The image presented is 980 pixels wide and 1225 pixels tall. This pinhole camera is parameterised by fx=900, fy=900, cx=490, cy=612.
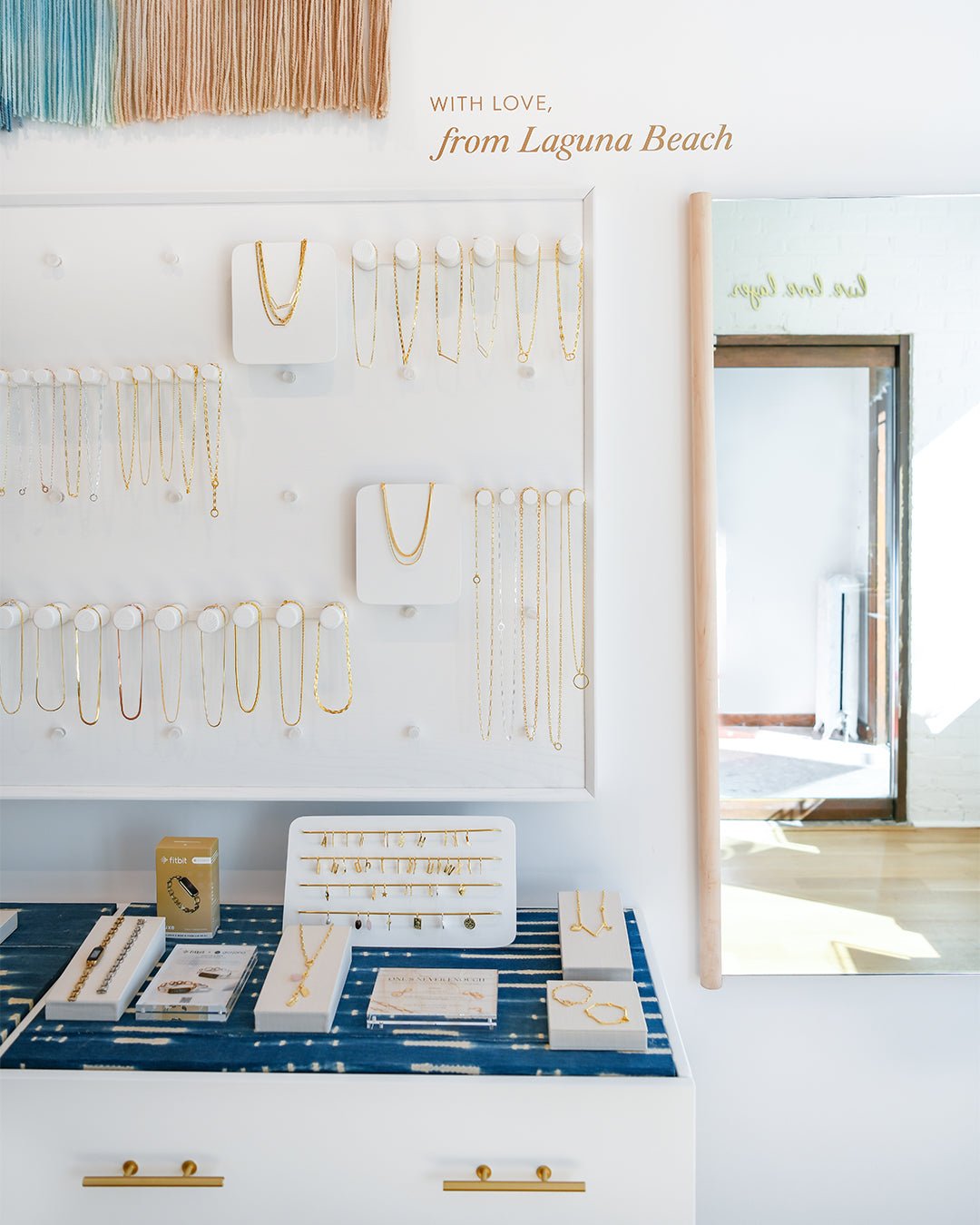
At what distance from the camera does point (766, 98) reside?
1.38 metres

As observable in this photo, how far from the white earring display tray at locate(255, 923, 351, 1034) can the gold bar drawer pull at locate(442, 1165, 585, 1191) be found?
0.78ft

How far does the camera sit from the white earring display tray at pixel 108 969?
1.13 m

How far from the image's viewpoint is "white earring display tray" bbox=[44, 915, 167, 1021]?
3.70 feet

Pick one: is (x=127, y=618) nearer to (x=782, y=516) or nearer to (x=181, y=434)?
(x=181, y=434)

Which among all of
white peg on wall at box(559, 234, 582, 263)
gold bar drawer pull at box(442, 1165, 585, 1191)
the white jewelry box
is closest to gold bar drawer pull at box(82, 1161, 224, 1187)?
gold bar drawer pull at box(442, 1165, 585, 1191)

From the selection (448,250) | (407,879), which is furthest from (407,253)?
(407,879)

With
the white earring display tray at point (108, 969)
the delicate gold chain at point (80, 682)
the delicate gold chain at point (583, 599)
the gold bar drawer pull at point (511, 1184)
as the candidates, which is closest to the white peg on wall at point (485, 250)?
the delicate gold chain at point (583, 599)

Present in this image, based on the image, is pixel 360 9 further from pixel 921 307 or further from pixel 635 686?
pixel 635 686

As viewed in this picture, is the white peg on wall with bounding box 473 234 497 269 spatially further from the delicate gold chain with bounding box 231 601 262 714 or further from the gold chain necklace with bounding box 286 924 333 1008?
the gold chain necklace with bounding box 286 924 333 1008

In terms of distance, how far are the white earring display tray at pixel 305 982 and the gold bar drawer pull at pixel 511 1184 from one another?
0.24 metres

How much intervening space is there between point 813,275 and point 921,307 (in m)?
0.18

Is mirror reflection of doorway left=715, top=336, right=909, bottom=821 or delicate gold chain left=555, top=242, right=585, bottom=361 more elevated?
delicate gold chain left=555, top=242, right=585, bottom=361

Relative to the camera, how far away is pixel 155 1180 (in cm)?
107

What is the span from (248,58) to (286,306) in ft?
1.32
